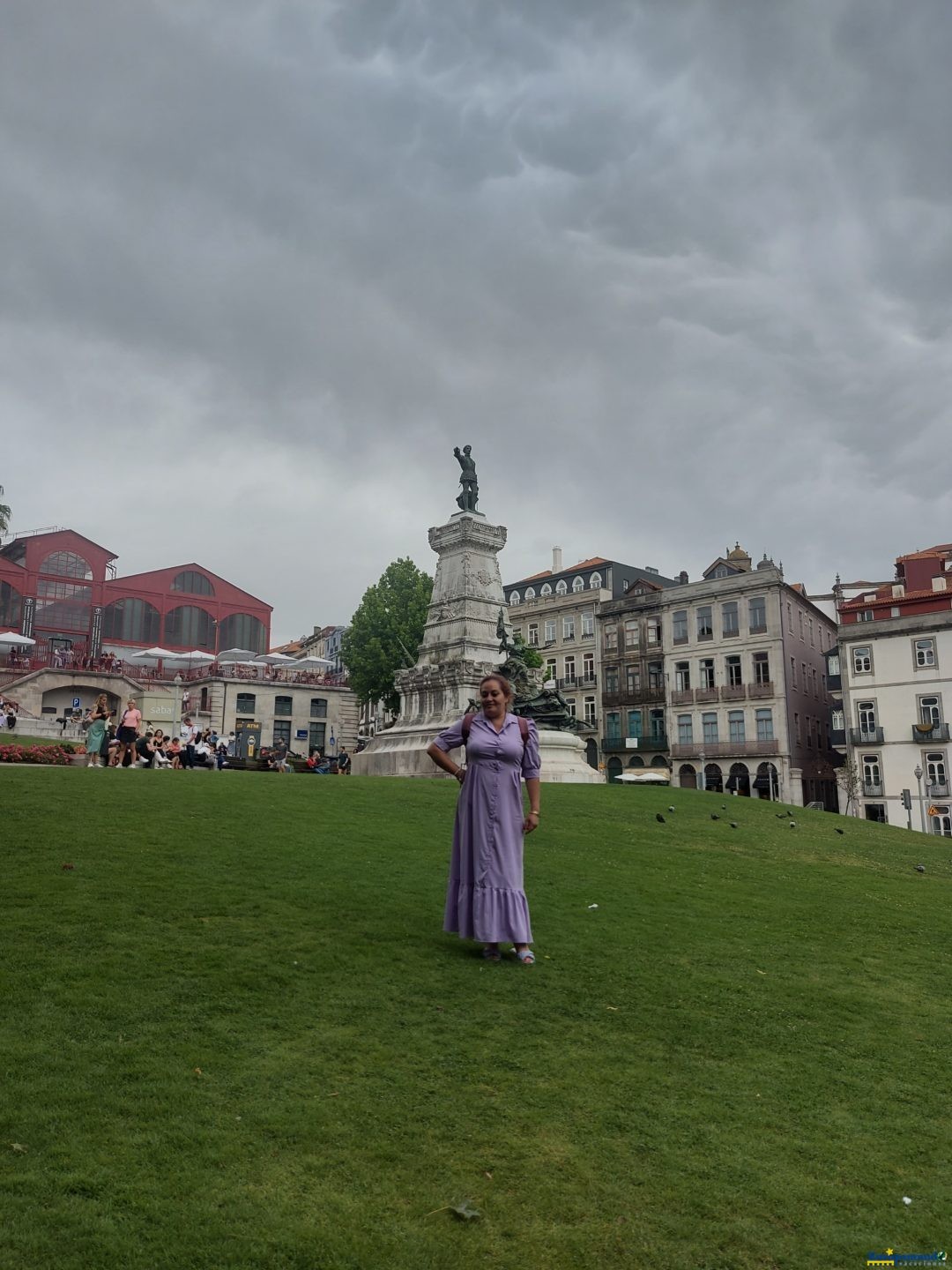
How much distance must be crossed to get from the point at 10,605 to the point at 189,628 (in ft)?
40.9

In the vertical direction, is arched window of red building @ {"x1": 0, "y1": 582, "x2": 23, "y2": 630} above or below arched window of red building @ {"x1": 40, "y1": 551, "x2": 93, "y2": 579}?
below

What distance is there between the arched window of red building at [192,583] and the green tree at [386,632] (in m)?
22.5

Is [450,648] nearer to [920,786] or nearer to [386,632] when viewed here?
[386,632]

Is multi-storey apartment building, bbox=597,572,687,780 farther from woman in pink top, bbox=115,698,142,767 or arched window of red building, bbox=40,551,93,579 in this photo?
woman in pink top, bbox=115,698,142,767

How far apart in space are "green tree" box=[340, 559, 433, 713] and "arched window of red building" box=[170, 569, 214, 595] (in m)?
22.5

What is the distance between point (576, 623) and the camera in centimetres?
6800

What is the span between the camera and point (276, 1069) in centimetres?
476

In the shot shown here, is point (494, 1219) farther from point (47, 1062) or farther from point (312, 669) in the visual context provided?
point (312, 669)

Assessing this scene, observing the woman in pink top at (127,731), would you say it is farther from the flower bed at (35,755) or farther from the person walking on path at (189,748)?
the person walking on path at (189,748)

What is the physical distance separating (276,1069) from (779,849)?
12841mm

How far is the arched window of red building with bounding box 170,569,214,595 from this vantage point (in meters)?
71.4

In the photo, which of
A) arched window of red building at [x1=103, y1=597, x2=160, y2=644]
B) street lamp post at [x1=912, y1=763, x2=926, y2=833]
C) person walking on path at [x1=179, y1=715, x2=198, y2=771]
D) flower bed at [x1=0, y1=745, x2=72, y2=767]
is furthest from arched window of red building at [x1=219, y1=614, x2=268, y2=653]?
flower bed at [x1=0, y1=745, x2=72, y2=767]

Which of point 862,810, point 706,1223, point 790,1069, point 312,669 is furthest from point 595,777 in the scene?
point 312,669

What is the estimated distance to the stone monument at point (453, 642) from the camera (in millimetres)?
29891
